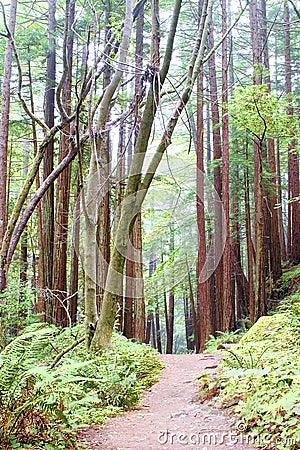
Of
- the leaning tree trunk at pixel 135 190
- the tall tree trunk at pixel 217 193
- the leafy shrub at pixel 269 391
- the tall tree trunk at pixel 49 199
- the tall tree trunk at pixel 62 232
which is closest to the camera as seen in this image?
the leafy shrub at pixel 269 391

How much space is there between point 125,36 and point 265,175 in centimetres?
928

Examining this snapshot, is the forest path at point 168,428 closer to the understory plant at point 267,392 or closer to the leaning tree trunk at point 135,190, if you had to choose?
the understory plant at point 267,392

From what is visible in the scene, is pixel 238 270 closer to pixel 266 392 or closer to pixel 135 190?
pixel 135 190

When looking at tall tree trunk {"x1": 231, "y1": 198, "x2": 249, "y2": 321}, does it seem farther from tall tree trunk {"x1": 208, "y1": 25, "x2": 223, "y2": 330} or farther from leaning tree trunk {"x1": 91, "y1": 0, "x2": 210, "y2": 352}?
leaning tree trunk {"x1": 91, "y1": 0, "x2": 210, "y2": 352}

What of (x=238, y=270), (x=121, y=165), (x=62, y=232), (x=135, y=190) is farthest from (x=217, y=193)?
(x=135, y=190)

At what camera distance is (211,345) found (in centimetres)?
1348

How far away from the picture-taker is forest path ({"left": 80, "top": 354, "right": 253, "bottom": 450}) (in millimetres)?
3369

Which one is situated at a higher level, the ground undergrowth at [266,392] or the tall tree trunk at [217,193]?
the tall tree trunk at [217,193]

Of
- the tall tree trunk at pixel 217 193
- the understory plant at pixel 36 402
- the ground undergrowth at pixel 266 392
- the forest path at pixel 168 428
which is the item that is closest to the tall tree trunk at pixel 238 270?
the tall tree trunk at pixel 217 193

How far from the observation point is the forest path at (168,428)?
3369 mm

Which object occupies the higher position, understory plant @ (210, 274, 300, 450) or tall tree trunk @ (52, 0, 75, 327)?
tall tree trunk @ (52, 0, 75, 327)

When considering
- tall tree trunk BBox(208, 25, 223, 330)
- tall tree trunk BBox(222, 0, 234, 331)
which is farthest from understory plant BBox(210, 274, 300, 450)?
tall tree trunk BBox(208, 25, 223, 330)

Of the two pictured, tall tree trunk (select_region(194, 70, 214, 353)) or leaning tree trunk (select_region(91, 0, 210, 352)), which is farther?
tall tree trunk (select_region(194, 70, 214, 353))

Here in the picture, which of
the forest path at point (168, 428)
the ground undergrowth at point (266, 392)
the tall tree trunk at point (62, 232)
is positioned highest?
the tall tree trunk at point (62, 232)
